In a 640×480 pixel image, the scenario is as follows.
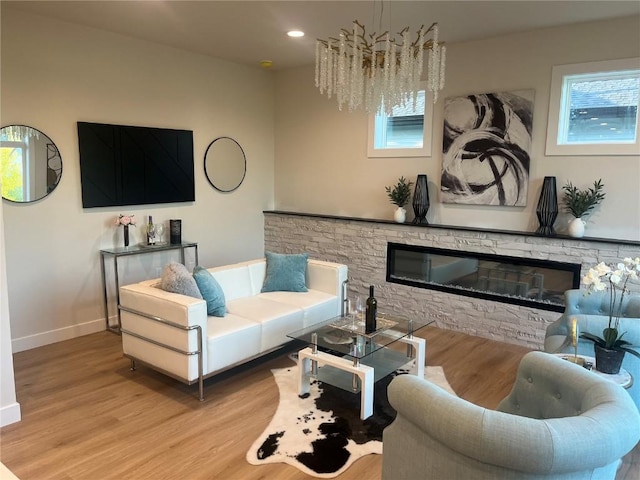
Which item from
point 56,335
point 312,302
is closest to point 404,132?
point 312,302

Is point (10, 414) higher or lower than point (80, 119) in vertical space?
lower

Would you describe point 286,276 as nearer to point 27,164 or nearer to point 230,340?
point 230,340

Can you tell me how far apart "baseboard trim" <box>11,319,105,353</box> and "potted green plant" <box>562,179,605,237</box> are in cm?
470

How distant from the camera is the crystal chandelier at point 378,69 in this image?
3.10m

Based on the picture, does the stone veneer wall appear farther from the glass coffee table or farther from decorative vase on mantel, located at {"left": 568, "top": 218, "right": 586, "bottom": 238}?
the glass coffee table

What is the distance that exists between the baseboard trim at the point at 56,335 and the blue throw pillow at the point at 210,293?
1.71 meters

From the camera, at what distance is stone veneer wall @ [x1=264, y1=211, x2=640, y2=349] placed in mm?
4254

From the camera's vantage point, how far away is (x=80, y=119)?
444 centimetres

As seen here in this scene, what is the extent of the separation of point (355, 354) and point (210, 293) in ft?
4.23

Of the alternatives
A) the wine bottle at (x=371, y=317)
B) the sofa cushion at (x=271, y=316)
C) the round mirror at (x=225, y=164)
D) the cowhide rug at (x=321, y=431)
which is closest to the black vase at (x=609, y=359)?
the cowhide rug at (x=321, y=431)

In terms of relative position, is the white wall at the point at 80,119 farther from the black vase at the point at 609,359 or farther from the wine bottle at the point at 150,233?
the black vase at the point at 609,359

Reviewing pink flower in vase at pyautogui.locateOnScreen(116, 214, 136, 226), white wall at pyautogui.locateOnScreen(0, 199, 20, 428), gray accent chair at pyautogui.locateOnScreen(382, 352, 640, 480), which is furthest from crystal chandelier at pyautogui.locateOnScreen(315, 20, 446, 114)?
pink flower in vase at pyautogui.locateOnScreen(116, 214, 136, 226)

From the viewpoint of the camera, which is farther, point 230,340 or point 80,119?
point 80,119

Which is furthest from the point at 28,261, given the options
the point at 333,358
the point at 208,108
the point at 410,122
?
the point at 410,122
